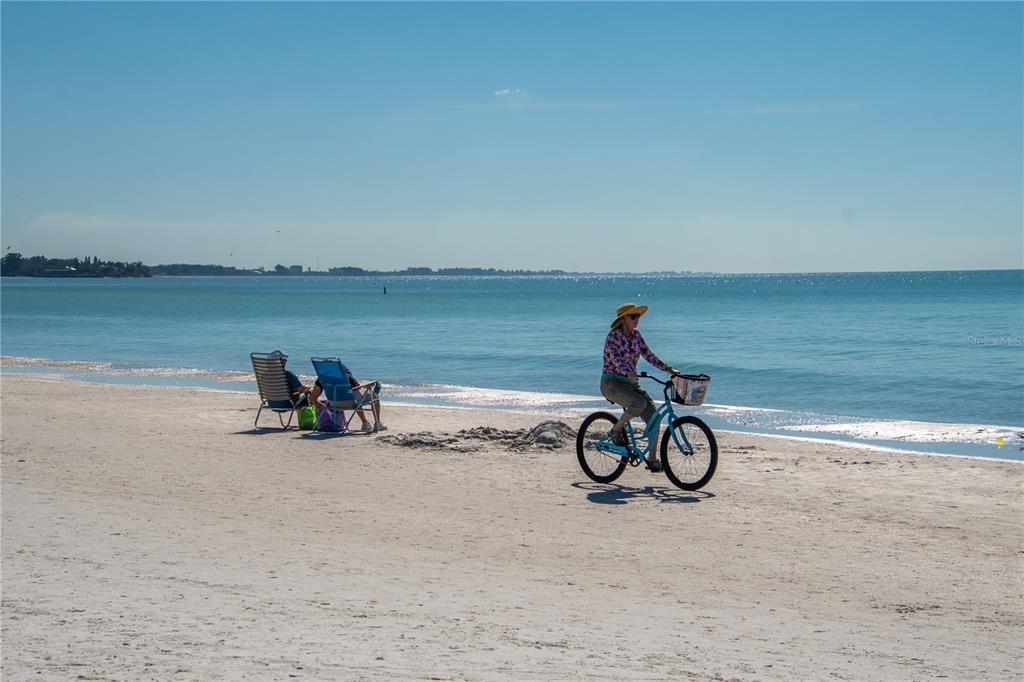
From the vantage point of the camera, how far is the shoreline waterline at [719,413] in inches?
523

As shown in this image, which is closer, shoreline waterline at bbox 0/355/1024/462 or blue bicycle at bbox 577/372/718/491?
blue bicycle at bbox 577/372/718/491

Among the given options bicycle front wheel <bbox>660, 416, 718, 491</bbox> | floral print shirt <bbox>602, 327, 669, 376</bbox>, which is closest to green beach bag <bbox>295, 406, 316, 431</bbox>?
floral print shirt <bbox>602, 327, 669, 376</bbox>

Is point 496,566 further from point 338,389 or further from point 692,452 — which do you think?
point 338,389

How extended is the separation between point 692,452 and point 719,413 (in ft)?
25.6

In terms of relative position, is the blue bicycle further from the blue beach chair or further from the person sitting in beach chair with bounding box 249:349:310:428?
the person sitting in beach chair with bounding box 249:349:310:428

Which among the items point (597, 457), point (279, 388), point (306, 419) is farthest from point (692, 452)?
point (279, 388)

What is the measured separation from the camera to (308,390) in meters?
13.7

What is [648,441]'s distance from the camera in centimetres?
962

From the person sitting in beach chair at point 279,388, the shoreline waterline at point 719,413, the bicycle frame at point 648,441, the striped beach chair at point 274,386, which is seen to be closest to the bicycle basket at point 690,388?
the bicycle frame at point 648,441

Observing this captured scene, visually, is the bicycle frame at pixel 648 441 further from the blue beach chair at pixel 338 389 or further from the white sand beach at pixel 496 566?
the blue beach chair at pixel 338 389

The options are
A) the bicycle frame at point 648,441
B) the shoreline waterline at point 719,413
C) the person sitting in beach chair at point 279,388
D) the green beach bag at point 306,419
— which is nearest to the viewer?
the bicycle frame at point 648,441

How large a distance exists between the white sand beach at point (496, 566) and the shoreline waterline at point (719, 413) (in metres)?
1.86

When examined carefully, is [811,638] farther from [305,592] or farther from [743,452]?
[743,452]

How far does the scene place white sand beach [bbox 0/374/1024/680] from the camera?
4.76 m
